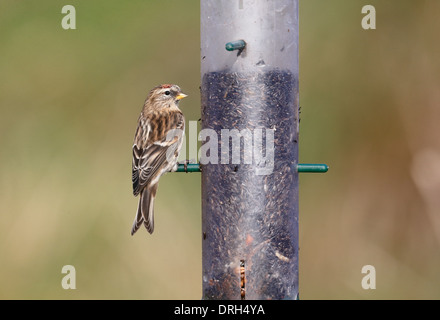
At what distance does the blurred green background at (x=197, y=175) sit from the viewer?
1095 centimetres

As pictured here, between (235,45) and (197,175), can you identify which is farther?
(197,175)

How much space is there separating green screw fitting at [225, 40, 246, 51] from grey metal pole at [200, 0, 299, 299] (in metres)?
0.02

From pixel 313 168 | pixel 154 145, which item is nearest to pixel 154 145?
pixel 154 145

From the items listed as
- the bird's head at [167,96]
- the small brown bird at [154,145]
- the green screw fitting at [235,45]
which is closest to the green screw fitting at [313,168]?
the green screw fitting at [235,45]

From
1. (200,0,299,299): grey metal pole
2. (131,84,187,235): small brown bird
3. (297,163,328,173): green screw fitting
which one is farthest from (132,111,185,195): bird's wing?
(297,163,328,173): green screw fitting

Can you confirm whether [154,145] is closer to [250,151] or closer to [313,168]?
[250,151]

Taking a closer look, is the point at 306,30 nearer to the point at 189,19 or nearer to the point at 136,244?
the point at 189,19

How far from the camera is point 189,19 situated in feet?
39.7

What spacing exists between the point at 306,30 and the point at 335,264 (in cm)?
280

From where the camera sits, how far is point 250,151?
790cm

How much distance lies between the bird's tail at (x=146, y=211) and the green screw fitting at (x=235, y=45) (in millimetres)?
1829

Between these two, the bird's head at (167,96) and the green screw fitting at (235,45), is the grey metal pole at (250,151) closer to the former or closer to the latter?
the green screw fitting at (235,45)
